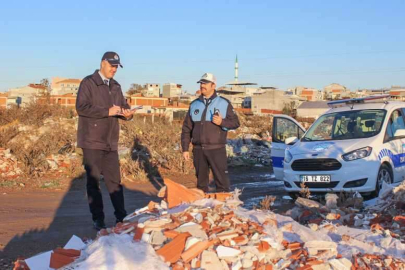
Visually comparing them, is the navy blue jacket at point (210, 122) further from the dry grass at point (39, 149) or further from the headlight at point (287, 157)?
the dry grass at point (39, 149)

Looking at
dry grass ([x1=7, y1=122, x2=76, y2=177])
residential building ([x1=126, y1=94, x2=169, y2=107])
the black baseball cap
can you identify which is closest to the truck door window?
the black baseball cap

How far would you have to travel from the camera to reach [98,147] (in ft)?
21.3

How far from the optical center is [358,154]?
879 centimetres

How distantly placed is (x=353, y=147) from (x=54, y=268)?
242 inches

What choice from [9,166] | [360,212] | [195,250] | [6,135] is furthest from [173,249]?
[6,135]

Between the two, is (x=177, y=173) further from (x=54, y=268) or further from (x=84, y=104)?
(x=54, y=268)

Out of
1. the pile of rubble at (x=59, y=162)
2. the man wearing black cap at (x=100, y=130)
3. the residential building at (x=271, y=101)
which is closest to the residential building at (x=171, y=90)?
the residential building at (x=271, y=101)

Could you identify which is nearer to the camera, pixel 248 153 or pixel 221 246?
pixel 221 246

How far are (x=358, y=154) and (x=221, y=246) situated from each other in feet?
17.7

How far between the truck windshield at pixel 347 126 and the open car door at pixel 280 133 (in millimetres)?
355

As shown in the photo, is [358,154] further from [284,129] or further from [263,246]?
[263,246]

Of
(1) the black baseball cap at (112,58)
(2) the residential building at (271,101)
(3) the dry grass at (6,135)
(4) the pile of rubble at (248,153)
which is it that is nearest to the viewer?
(1) the black baseball cap at (112,58)

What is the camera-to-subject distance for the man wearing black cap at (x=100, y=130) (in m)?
6.46

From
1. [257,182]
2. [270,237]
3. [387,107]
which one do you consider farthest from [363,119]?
[270,237]
